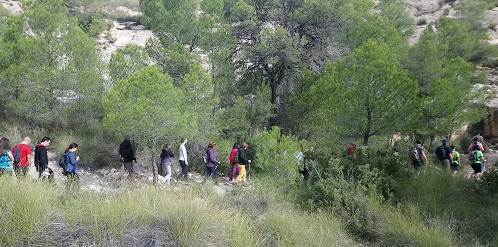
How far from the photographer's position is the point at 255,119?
55.2ft

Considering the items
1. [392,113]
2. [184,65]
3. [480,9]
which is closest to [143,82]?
[184,65]

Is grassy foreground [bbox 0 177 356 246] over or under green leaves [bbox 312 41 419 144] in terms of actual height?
under

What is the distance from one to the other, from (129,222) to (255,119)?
12446mm

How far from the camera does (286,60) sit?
16641 mm

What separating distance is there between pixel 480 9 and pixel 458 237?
37.4m

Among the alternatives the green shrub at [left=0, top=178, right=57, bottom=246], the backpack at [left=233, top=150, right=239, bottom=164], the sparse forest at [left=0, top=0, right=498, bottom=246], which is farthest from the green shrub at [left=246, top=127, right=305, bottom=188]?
the green shrub at [left=0, top=178, right=57, bottom=246]

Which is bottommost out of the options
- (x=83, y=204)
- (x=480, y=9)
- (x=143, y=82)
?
(x=83, y=204)

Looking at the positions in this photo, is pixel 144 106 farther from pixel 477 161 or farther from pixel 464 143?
pixel 464 143

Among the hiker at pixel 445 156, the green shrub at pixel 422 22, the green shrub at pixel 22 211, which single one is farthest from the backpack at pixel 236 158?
the green shrub at pixel 422 22

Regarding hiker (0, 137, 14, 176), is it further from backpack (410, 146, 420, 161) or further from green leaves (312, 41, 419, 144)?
backpack (410, 146, 420, 161)

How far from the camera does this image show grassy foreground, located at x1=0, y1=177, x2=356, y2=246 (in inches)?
166

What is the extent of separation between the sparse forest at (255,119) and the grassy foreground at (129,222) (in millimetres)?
21

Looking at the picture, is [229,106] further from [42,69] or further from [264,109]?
[42,69]

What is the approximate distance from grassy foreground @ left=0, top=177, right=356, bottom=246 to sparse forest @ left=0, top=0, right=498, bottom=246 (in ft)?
0.07
